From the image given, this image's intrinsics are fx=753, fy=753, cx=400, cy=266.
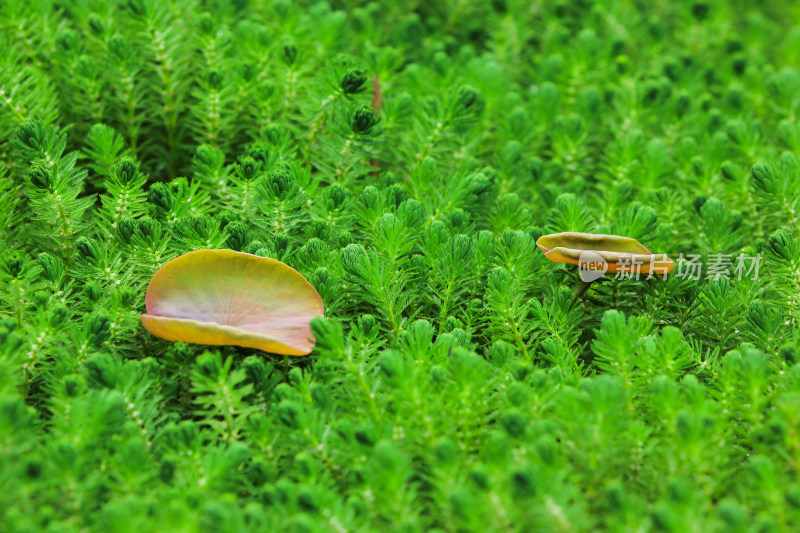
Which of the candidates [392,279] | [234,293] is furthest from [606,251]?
[234,293]

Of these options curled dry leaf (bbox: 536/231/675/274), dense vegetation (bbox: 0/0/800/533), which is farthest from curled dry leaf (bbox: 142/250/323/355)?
curled dry leaf (bbox: 536/231/675/274)

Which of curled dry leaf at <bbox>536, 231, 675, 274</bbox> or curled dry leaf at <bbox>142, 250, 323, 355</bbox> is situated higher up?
curled dry leaf at <bbox>536, 231, 675, 274</bbox>

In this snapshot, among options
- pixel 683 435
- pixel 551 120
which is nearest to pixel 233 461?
pixel 683 435

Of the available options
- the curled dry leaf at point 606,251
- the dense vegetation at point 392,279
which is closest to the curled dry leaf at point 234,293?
the dense vegetation at point 392,279

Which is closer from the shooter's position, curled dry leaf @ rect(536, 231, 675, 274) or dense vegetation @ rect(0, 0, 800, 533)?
dense vegetation @ rect(0, 0, 800, 533)

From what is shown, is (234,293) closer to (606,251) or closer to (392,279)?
(392,279)

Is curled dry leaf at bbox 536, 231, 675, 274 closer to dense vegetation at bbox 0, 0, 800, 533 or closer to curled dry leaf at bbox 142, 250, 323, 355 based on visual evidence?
dense vegetation at bbox 0, 0, 800, 533
